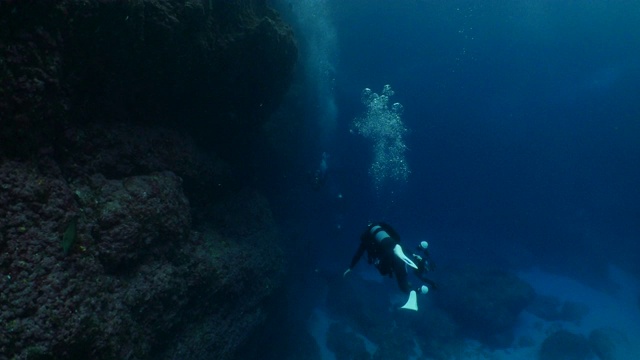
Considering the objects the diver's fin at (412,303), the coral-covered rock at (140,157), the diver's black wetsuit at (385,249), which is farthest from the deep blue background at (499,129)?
the diver's fin at (412,303)

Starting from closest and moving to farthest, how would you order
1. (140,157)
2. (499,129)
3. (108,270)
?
(108,270), (140,157), (499,129)

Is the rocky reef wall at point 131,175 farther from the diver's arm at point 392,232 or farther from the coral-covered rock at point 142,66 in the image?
the diver's arm at point 392,232

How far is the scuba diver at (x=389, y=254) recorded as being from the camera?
22.3 ft

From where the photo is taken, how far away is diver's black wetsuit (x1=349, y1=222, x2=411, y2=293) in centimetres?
684

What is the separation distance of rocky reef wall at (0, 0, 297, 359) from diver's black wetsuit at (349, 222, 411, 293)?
2932mm

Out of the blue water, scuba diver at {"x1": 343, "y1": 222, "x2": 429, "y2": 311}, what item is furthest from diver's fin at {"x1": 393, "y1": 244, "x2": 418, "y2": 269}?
the blue water

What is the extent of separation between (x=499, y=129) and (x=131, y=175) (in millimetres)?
36938

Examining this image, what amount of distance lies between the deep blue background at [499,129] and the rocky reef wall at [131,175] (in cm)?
1358

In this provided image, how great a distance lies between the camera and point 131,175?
5.37 metres

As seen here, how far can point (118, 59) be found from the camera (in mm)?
5176

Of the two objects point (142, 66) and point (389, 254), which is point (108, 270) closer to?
point (142, 66)

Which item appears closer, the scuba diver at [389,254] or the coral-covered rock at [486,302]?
the scuba diver at [389,254]

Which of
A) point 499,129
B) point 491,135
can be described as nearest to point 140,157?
point 491,135

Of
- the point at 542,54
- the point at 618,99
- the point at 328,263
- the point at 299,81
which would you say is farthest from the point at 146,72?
the point at 618,99
